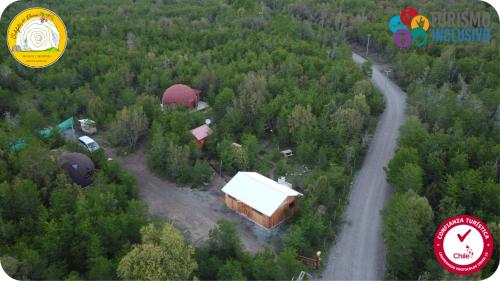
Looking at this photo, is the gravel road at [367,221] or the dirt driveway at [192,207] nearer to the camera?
the gravel road at [367,221]

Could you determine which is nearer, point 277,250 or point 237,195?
point 277,250

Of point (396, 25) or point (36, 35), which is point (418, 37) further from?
point (36, 35)

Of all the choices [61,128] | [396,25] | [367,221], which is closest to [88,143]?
[61,128]

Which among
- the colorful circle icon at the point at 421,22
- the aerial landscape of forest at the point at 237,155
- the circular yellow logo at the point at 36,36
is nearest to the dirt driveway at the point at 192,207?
the aerial landscape of forest at the point at 237,155

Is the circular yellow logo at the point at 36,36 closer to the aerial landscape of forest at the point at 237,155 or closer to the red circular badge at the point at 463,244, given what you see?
the aerial landscape of forest at the point at 237,155

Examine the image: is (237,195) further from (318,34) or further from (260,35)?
(318,34)

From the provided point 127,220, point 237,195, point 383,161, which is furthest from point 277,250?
point 383,161

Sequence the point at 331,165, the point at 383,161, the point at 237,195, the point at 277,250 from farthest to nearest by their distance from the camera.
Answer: the point at 383,161 < the point at 331,165 < the point at 237,195 < the point at 277,250
